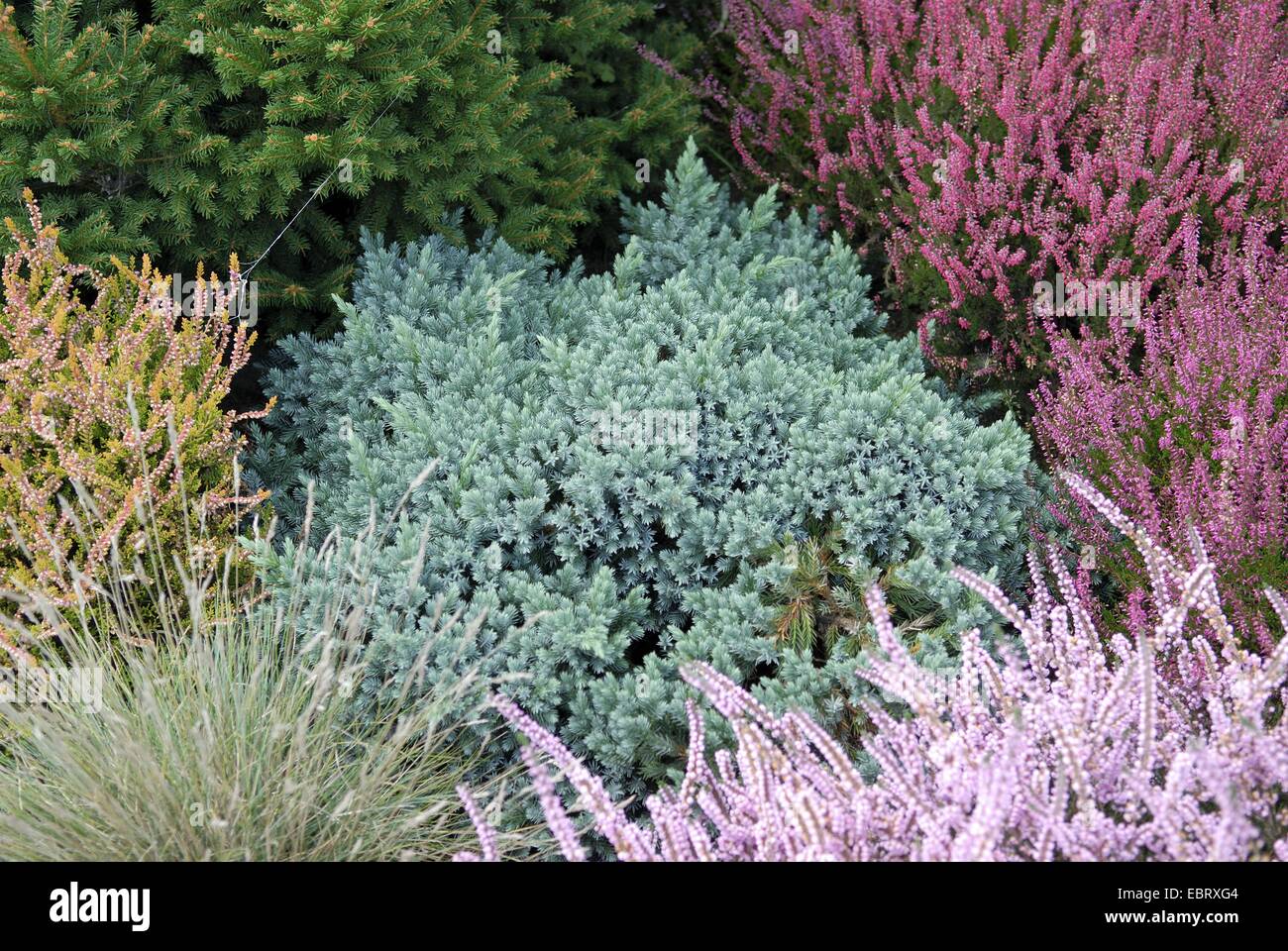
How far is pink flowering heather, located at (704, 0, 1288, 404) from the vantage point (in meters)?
3.38

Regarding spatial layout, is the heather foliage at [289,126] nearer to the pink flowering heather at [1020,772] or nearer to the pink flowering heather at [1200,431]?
the pink flowering heather at [1200,431]

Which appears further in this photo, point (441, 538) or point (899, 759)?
point (441, 538)

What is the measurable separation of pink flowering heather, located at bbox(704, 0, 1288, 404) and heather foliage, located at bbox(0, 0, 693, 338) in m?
0.98

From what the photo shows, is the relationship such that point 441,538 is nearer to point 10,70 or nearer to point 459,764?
point 459,764

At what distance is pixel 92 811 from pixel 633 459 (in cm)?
151

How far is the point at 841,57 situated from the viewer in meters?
4.06

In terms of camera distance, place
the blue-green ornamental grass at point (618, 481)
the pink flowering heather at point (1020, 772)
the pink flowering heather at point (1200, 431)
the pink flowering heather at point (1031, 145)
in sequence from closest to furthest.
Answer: the pink flowering heather at point (1020, 772) < the pink flowering heather at point (1200, 431) < the blue-green ornamental grass at point (618, 481) < the pink flowering heather at point (1031, 145)

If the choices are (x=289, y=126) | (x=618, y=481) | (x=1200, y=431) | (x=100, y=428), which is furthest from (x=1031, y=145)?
(x=100, y=428)

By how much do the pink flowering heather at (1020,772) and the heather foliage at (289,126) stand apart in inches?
82.5

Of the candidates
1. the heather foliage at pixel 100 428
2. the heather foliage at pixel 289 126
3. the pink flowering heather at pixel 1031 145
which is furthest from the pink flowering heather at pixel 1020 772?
the heather foliage at pixel 289 126

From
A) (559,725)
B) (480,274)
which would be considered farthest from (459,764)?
(480,274)

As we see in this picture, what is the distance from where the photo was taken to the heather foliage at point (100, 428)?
2.64 m

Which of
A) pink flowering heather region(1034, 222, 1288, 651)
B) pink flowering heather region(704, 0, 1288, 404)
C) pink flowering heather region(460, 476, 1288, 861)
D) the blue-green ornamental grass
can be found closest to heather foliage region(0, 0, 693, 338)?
the blue-green ornamental grass

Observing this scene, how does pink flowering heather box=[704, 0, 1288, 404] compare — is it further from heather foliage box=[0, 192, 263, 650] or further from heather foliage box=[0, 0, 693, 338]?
heather foliage box=[0, 192, 263, 650]
